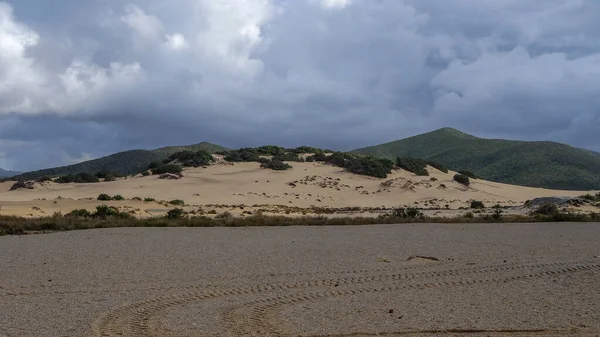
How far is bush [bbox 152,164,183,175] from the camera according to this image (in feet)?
186

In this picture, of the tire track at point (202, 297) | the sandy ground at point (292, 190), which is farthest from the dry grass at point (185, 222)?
the tire track at point (202, 297)

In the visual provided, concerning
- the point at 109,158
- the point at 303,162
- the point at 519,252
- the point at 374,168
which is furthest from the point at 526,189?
the point at 109,158

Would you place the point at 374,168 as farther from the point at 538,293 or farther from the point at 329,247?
the point at 538,293

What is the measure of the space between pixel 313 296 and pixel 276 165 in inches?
1963

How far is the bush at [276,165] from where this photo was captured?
2328 inches

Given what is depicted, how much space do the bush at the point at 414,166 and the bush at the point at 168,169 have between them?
23004mm

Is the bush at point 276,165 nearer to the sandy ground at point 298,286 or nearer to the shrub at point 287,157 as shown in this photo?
the shrub at point 287,157

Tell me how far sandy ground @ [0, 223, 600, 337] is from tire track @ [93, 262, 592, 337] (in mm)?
27

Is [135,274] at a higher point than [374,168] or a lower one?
lower

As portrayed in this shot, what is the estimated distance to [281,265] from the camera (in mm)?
13156

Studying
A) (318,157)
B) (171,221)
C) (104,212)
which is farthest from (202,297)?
(318,157)

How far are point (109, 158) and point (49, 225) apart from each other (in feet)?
289

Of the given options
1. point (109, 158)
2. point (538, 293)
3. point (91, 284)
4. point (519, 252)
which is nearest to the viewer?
point (538, 293)

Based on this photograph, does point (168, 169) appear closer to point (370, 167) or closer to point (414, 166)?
point (370, 167)
